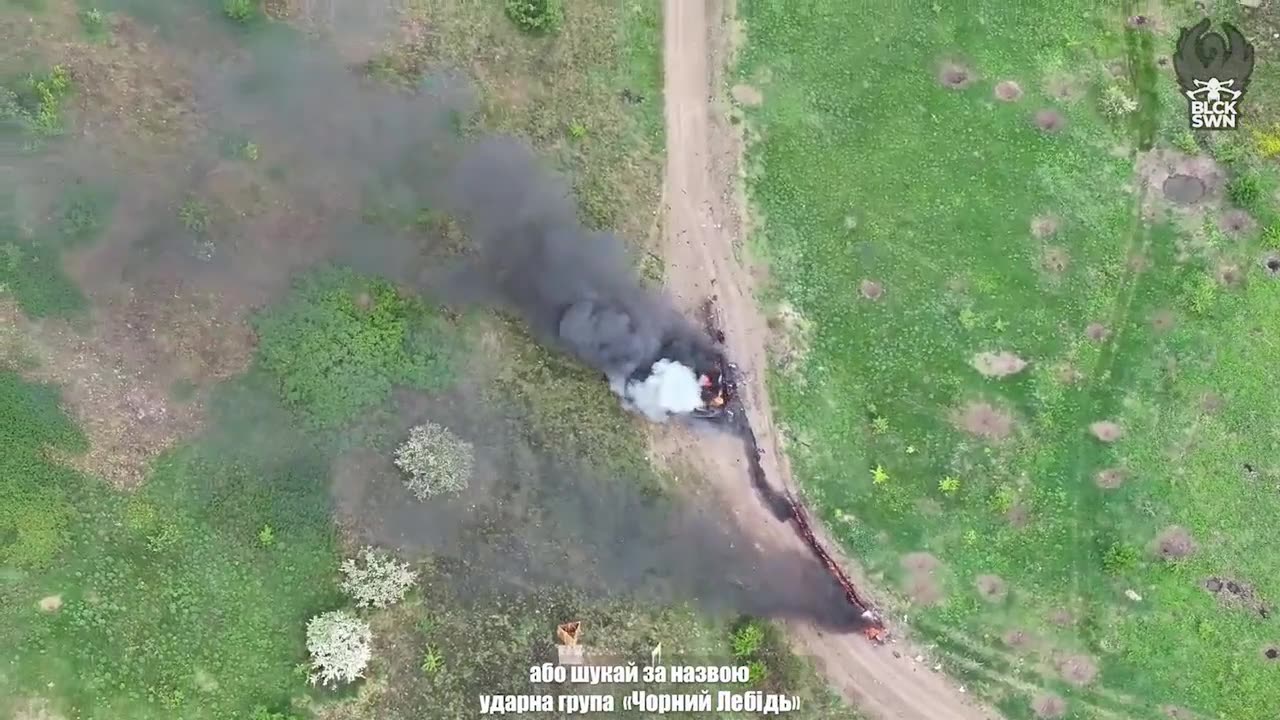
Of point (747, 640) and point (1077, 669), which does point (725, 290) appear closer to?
point (747, 640)

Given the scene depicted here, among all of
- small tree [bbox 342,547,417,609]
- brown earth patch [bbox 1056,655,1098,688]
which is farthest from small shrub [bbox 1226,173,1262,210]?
small tree [bbox 342,547,417,609]

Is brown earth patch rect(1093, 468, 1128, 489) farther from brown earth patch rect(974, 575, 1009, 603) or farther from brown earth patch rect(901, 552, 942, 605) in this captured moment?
brown earth patch rect(901, 552, 942, 605)

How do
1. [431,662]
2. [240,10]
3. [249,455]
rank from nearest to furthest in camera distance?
[431,662] → [249,455] → [240,10]

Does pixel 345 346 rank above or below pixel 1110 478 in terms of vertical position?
above

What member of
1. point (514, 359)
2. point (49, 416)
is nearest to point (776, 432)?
point (514, 359)

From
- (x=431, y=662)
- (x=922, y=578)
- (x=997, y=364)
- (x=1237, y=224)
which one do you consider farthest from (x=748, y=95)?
(x=431, y=662)

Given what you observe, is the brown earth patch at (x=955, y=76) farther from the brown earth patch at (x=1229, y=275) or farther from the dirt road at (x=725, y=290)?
the brown earth patch at (x=1229, y=275)

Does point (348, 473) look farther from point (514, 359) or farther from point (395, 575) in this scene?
point (514, 359)
